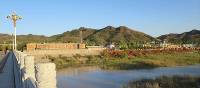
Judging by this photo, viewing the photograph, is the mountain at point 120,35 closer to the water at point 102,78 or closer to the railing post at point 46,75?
the water at point 102,78

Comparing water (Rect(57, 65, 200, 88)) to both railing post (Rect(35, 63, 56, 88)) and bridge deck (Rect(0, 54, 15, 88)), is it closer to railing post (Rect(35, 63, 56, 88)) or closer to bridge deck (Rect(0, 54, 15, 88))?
bridge deck (Rect(0, 54, 15, 88))

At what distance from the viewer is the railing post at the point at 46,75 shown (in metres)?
3.75

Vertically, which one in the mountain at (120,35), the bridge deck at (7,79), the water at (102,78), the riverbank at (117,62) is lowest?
the water at (102,78)

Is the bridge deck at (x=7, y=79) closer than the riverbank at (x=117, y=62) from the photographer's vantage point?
Yes

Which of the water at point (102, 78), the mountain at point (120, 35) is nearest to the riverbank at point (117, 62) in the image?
the water at point (102, 78)

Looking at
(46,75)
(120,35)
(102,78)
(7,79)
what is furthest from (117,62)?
(120,35)

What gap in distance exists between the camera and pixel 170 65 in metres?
43.4

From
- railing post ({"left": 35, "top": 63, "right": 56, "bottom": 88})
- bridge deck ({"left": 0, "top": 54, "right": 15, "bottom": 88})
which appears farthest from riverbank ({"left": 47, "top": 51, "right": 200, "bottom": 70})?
railing post ({"left": 35, "top": 63, "right": 56, "bottom": 88})

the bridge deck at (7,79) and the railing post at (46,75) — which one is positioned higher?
the railing post at (46,75)

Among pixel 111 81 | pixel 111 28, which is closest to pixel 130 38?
pixel 111 28

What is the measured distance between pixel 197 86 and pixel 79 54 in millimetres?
36226

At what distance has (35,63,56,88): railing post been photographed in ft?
12.3

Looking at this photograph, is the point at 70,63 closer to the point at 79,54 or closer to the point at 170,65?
the point at 79,54

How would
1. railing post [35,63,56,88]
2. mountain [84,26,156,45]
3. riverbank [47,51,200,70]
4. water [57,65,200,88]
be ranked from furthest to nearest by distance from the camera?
mountain [84,26,156,45] → riverbank [47,51,200,70] → water [57,65,200,88] → railing post [35,63,56,88]
